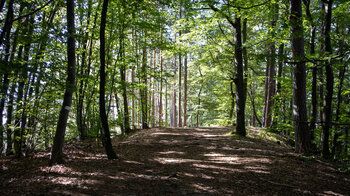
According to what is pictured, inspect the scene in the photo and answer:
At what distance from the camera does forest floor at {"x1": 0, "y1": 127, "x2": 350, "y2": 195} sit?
4027 millimetres

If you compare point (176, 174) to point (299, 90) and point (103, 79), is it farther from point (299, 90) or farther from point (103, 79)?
point (299, 90)

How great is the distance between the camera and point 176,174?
500 centimetres

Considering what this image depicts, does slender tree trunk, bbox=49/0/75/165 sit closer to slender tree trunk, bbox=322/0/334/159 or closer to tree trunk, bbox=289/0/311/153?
tree trunk, bbox=289/0/311/153

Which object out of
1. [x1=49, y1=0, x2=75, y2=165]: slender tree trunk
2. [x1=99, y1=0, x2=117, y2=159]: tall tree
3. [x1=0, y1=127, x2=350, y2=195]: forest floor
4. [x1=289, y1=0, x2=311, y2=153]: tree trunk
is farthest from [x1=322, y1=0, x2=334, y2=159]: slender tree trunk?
[x1=49, y1=0, x2=75, y2=165]: slender tree trunk

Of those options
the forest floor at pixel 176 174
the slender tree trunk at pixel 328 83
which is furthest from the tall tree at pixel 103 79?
the slender tree trunk at pixel 328 83

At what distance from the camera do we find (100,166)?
221 inches

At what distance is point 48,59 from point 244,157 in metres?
7.05

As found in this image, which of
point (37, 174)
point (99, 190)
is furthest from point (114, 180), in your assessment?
point (37, 174)

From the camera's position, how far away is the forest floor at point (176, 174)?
4.03 metres

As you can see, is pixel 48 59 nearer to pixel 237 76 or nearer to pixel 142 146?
pixel 142 146

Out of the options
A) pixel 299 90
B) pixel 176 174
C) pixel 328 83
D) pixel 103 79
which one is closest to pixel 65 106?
pixel 103 79

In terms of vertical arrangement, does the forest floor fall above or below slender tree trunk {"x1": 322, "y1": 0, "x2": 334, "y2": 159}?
below

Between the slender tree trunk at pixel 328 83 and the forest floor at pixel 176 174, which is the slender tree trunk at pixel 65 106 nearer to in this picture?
the forest floor at pixel 176 174

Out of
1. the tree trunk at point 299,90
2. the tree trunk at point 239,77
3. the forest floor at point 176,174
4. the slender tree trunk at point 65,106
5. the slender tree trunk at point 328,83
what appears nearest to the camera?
the forest floor at point 176,174
